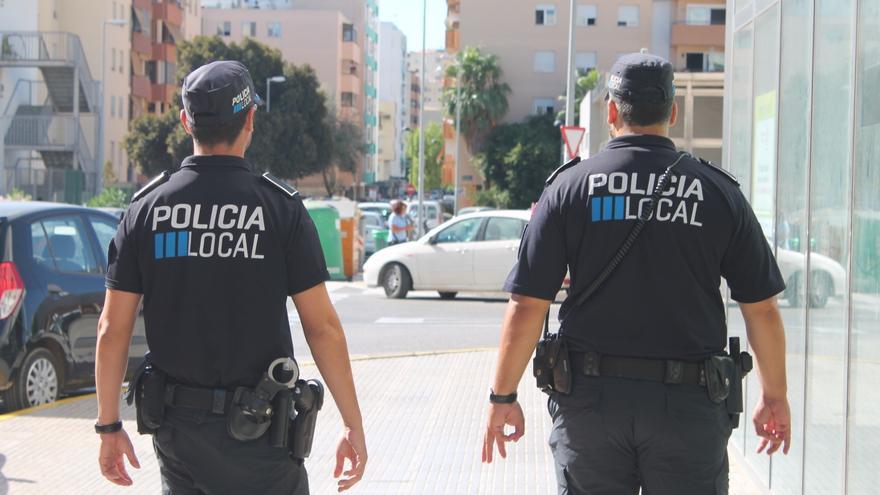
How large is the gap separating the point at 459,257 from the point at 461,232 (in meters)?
0.45

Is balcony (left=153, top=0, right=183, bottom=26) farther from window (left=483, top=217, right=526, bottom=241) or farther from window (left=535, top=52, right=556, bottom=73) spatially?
window (left=483, top=217, right=526, bottom=241)

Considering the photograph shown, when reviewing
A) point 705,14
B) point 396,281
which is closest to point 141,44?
point 705,14

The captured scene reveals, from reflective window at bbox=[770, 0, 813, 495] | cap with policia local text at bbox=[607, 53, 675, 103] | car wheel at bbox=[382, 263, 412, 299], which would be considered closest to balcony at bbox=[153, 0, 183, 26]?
car wheel at bbox=[382, 263, 412, 299]

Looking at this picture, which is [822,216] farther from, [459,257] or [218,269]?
[459,257]

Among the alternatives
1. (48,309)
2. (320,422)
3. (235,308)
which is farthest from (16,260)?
(235,308)

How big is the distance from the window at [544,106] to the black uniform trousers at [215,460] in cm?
6864

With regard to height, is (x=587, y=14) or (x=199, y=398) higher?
(x=587, y=14)

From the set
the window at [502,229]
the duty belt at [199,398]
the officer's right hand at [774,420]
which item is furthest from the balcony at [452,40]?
the duty belt at [199,398]

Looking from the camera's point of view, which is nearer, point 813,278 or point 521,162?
point 813,278

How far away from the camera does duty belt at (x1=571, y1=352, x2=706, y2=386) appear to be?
380cm

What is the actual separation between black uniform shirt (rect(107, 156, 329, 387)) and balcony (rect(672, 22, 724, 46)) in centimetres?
6680

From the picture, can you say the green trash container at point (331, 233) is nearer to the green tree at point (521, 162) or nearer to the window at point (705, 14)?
the green tree at point (521, 162)

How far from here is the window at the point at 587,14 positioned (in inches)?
2808

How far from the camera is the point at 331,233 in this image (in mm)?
26219
